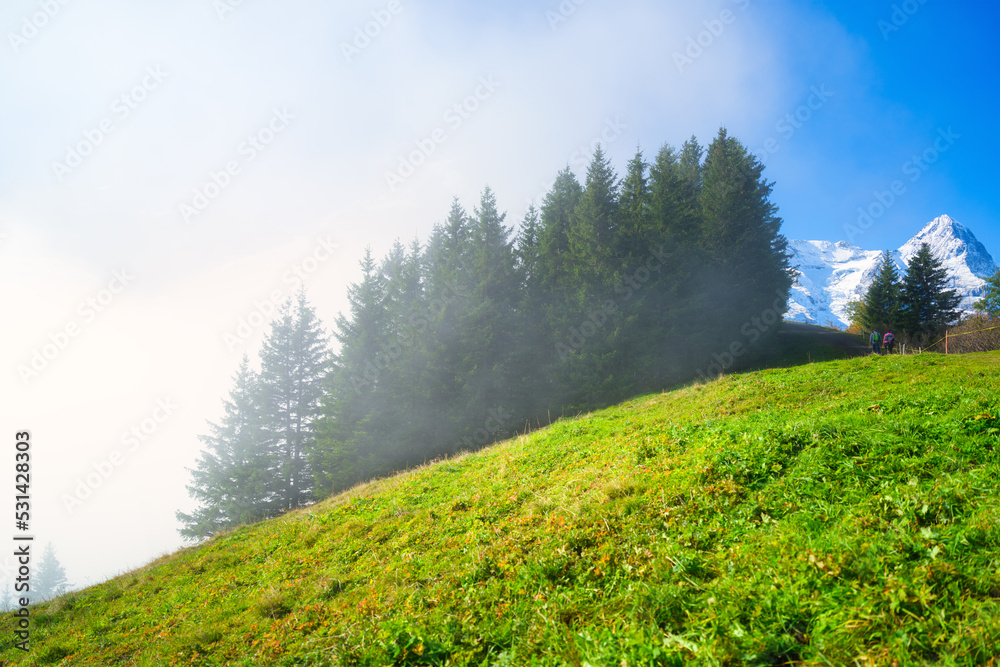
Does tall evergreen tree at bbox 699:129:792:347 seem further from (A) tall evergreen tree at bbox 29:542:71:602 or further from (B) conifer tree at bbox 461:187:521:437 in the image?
(A) tall evergreen tree at bbox 29:542:71:602

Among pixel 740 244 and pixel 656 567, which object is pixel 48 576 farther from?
pixel 740 244

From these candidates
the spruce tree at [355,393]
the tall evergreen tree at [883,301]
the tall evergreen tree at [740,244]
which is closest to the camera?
the spruce tree at [355,393]

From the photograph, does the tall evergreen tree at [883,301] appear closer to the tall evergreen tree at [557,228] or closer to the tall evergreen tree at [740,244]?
the tall evergreen tree at [740,244]

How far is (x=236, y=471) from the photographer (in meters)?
26.4

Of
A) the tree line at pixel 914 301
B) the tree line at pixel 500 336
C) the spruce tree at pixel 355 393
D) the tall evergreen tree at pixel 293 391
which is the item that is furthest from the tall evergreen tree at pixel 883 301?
the tall evergreen tree at pixel 293 391

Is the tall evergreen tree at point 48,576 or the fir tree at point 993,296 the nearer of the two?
the fir tree at point 993,296

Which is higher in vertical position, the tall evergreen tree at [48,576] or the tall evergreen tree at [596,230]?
the tall evergreen tree at [596,230]

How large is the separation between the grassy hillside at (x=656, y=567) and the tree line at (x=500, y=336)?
553 inches

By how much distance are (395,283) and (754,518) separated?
25.8 meters

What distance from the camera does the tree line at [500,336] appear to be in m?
23.3

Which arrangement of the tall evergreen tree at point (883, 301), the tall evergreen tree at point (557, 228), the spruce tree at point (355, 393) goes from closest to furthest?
the spruce tree at point (355, 393), the tall evergreen tree at point (557, 228), the tall evergreen tree at point (883, 301)

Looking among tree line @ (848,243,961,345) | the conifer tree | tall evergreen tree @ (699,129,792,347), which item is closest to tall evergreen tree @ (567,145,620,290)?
the conifer tree

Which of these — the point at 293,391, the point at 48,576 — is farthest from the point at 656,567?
the point at 48,576

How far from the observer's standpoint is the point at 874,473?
4547mm
